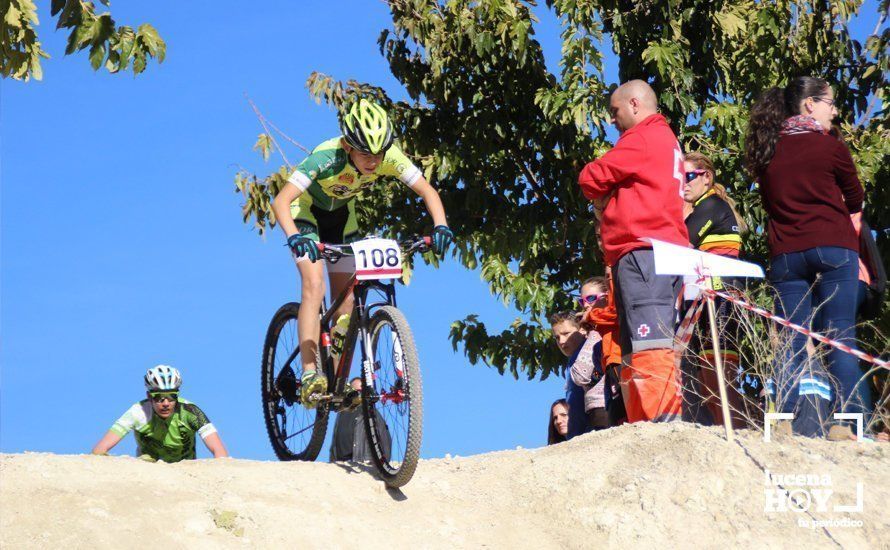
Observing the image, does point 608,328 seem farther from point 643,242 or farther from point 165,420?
point 165,420

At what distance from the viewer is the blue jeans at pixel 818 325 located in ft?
22.1

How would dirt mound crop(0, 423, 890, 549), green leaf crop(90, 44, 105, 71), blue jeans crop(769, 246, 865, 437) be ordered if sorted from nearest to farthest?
1. dirt mound crop(0, 423, 890, 549)
2. blue jeans crop(769, 246, 865, 437)
3. green leaf crop(90, 44, 105, 71)

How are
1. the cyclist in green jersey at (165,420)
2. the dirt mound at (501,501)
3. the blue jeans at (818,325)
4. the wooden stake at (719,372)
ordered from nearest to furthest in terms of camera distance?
1. the dirt mound at (501,501)
2. the wooden stake at (719,372)
3. the blue jeans at (818,325)
4. the cyclist in green jersey at (165,420)

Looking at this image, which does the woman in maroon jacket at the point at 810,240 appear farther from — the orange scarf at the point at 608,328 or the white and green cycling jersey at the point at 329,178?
the white and green cycling jersey at the point at 329,178

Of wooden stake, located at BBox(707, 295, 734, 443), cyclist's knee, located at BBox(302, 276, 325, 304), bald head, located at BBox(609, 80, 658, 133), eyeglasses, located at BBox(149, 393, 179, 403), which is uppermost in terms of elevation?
bald head, located at BBox(609, 80, 658, 133)

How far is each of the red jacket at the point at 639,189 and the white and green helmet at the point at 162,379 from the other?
3.43 metres

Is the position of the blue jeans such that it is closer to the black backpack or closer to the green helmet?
the black backpack

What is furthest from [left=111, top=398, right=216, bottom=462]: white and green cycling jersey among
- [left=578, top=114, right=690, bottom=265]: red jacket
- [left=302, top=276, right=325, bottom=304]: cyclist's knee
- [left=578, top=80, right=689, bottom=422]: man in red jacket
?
[left=578, top=114, right=690, bottom=265]: red jacket

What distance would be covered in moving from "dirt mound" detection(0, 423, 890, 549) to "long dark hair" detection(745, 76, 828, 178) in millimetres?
1792

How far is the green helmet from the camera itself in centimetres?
712

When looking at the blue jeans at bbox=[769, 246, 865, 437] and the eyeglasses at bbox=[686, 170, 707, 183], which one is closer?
the blue jeans at bbox=[769, 246, 865, 437]

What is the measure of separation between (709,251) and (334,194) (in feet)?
8.23

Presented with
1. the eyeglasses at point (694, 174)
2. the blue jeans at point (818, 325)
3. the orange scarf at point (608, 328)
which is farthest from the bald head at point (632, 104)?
the blue jeans at point (818, 325)

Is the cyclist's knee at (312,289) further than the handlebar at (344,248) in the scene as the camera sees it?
Yes
